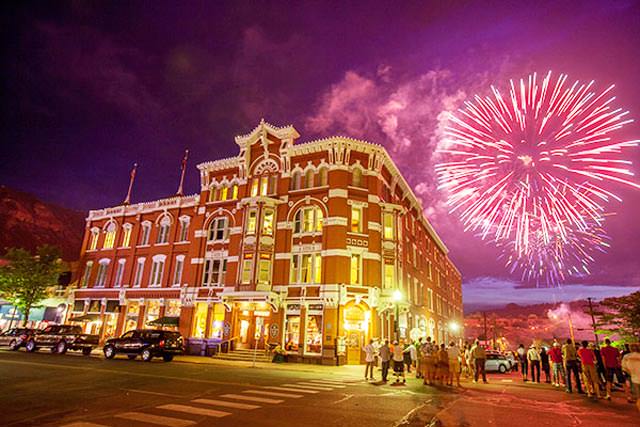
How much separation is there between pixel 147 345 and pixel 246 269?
984cm

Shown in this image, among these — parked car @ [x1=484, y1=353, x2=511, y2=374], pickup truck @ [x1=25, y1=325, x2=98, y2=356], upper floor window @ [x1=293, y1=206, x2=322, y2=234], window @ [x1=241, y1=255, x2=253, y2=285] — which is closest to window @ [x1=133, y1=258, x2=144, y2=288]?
pickup truck @ [x1=25, y1=325, x2=98, y2=356]

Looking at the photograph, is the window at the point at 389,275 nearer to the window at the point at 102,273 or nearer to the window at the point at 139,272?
the window at the point at 139,272

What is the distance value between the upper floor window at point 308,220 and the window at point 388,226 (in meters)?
5.35

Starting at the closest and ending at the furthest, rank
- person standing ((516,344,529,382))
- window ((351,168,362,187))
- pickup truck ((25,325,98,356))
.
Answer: person standing ((516,344,529,382)), pickup truck ((25,325,98,356)), window ((351,168,362,187))

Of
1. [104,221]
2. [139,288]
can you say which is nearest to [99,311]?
[139,288]

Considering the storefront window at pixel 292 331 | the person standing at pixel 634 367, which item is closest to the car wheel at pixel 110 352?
the storefront window at pixel 292 331

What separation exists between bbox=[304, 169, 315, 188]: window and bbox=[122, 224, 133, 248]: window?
72.7 ft

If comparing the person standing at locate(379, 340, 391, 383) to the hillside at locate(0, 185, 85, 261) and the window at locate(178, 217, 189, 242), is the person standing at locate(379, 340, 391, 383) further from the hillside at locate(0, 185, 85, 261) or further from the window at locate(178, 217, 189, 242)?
the hillside at locate(0, 185, 85, 261)

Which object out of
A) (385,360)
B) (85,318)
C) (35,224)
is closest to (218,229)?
(85,318)

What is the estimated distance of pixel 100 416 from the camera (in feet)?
26.2

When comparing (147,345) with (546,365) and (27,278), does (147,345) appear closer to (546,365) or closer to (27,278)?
(546,365)

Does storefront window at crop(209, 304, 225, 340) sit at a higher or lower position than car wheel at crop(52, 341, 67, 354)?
higher

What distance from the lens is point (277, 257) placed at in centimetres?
3119

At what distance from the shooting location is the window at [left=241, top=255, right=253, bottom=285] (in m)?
30.8
